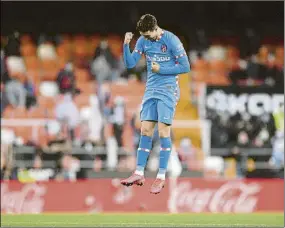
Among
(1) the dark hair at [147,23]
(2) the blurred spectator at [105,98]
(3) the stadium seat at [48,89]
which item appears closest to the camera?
(1) the dark hair at [147,23]

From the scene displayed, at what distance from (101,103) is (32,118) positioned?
180 centimetres

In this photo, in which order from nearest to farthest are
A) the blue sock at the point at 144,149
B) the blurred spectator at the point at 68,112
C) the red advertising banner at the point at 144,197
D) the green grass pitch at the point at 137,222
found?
the blue sock at the point at 144,149 < the green grass pitch at the point at 137,222 < the red advertising banner at the point at 144,197 < the blurred spectator at the point at 68,112

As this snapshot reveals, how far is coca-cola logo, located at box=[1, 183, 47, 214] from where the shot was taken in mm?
17953

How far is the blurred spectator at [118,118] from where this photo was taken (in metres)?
21.2

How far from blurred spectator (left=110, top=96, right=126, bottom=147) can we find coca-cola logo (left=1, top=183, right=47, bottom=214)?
3431 millimetres

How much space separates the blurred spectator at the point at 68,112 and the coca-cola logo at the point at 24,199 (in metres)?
3.22

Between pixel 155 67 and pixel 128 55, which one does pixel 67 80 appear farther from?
pixel 155 67

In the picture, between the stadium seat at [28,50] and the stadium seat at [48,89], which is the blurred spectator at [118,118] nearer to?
the stadium seat at [48,89]

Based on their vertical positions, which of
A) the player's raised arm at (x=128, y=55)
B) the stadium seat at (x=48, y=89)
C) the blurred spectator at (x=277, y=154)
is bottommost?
the blurred spectator at (x=277, y=154)

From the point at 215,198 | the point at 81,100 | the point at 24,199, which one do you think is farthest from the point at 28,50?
the point at 215,198

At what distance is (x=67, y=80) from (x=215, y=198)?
6312 millimetres

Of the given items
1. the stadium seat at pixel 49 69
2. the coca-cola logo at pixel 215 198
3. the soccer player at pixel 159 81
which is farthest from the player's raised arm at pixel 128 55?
the stadium seat at pixel 49 69

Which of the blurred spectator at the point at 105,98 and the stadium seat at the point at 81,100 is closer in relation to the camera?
the blurred spectator at the point at 105,98

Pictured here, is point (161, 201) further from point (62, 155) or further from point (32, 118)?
point (32, 118)
